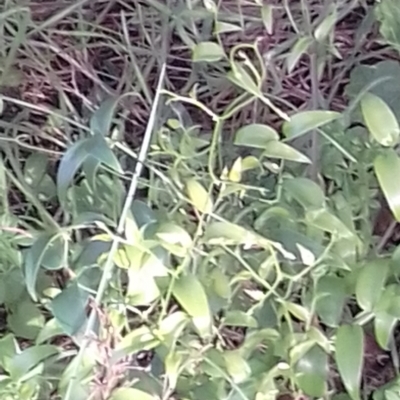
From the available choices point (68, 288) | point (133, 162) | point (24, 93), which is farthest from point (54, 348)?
point (24, 93)

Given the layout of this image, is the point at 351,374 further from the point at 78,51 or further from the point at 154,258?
the point at 78,51

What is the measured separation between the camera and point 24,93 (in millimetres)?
896

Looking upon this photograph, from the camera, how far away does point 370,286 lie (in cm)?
66

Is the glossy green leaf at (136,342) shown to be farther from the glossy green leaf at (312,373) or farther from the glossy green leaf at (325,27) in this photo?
the glossy green leaf at (325,27)

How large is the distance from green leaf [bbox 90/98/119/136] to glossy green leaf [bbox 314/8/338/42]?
20cm

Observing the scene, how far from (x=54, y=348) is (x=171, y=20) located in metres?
0.36

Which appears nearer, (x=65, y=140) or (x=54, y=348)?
(x=54, y=348)

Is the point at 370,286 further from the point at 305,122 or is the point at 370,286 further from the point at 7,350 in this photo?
the point at 7,350

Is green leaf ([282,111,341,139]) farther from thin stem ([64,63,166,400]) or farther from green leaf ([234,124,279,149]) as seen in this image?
thin stem ([64,63,166,400])

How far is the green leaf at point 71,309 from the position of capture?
0.68m

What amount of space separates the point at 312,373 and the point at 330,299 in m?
0.06

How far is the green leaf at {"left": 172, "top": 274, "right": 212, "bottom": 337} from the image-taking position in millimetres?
635

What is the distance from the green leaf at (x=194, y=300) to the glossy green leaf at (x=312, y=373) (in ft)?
0.28

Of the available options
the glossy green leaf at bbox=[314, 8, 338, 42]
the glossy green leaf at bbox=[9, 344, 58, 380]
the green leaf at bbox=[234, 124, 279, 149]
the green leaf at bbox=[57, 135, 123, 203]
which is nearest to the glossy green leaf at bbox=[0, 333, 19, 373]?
the glossy green leaf at bbox=[9, 344, 58, 380]
